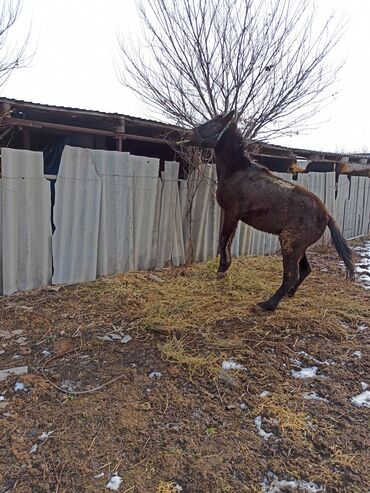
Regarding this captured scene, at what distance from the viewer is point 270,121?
258 inches

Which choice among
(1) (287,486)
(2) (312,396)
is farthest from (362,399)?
(1) (287,486)

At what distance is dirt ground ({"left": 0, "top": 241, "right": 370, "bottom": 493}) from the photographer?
182 centimetres

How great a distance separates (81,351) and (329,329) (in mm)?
2427

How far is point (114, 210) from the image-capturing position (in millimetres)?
4863

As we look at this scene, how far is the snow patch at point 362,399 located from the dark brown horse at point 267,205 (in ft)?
4.48

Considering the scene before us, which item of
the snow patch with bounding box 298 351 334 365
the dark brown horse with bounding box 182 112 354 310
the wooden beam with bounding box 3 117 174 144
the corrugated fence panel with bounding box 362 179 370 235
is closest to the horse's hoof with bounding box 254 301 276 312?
the dark brown horse with bounding box 182 112 354 310

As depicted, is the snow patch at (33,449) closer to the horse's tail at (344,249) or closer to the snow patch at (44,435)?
the snow patch at (44,435)

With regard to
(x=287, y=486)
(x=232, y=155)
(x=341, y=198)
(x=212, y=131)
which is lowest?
(x=287, y=486)

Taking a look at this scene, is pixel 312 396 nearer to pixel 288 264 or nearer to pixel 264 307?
pixel 264 307

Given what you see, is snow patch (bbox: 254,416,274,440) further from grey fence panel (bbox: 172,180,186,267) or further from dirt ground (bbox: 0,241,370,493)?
grey fence panel (bbox: 172,180,186,267)

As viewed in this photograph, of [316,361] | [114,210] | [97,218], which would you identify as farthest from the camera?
[114,210]

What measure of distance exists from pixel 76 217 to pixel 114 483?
3.34m

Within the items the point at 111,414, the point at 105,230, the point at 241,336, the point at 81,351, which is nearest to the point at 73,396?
the point at 111,414

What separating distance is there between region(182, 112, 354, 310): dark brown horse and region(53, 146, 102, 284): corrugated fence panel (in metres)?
1.44
